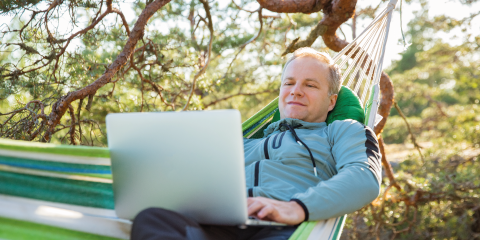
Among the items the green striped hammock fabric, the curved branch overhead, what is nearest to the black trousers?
the green striped hammock fabric

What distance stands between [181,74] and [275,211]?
3.01 meters

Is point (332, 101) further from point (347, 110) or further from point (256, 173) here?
point (256, 173)

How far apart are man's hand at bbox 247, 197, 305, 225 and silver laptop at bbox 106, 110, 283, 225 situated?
4.7 inches

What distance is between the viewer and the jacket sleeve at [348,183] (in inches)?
44.3

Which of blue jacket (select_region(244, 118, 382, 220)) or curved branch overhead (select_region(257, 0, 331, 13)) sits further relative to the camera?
curved branch overhead (select_region(257, 0, 331, 13))

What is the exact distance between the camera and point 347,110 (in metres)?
1.84

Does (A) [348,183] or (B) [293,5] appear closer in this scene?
(A) [348,183]

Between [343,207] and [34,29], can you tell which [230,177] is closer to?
[343,207]

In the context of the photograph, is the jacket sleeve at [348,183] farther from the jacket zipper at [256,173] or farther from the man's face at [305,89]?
the man's face at [305,89]

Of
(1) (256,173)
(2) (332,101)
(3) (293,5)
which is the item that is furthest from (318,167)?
(3) (293,5)

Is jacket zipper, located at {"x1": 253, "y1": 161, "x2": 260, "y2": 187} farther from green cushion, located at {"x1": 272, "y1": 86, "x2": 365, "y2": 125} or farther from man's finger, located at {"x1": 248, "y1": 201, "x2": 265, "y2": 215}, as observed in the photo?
green cushion, located at {"x1": 272, "y1": 86, "x2": 365, "y2": 125}

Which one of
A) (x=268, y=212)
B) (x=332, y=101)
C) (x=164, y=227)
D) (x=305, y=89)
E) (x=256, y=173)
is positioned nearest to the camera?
(x=164, y=227)

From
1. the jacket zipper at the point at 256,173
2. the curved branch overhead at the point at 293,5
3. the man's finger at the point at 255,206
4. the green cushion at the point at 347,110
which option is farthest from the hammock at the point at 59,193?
the curved branch overhead at the point at 293,5

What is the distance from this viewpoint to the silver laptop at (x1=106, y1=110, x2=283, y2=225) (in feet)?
2.83
